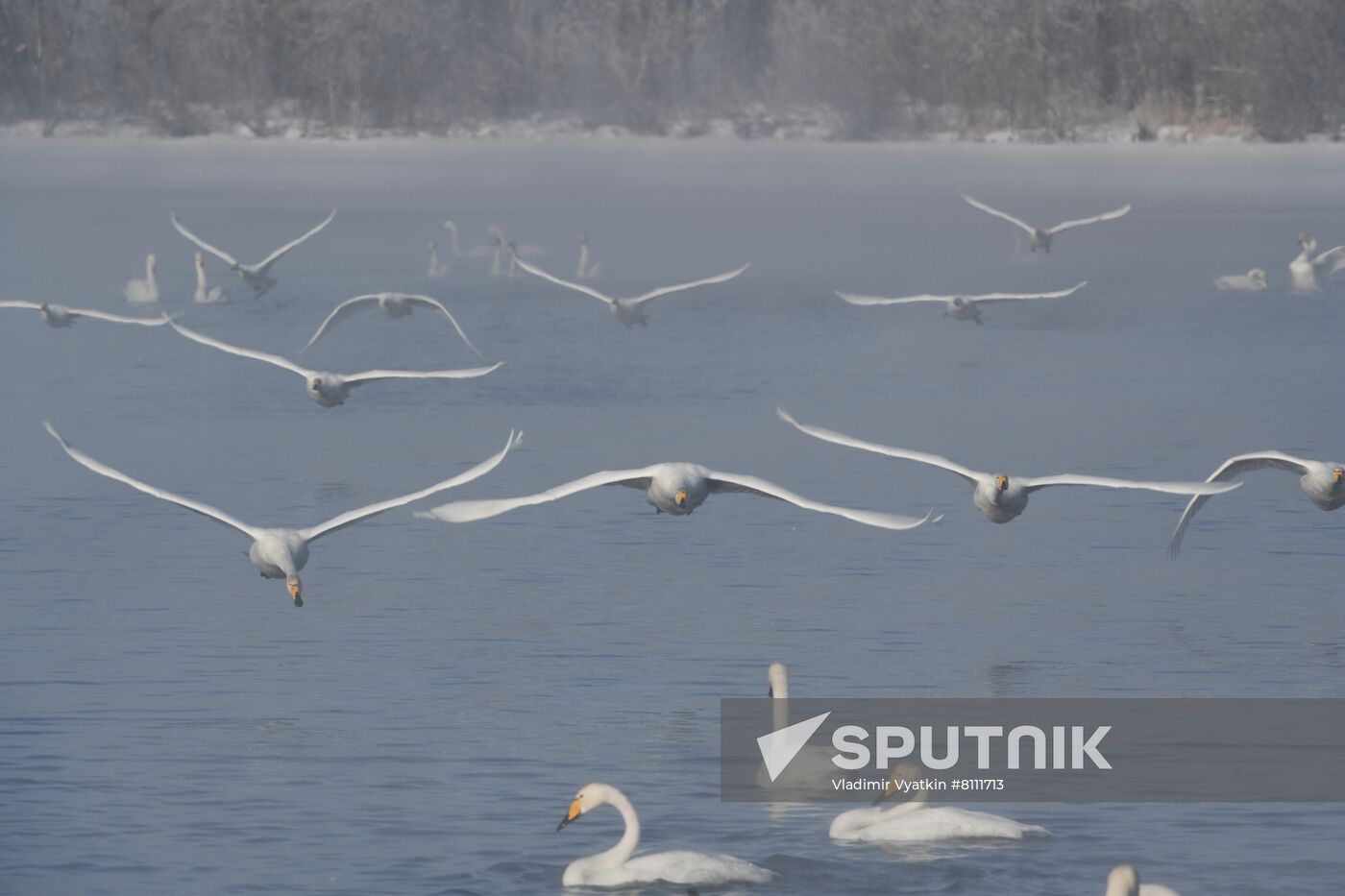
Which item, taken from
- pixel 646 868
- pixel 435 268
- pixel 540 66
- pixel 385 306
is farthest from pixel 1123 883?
pixel 540 66

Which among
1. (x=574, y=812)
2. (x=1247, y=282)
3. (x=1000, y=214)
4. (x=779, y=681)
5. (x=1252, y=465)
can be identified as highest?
(x=1000, y=214)

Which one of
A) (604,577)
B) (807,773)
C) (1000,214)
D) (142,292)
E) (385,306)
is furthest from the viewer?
(142,292)

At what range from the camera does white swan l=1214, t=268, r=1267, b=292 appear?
4153 centimetres

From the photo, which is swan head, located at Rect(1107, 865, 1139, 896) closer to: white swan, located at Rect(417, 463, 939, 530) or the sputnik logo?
the sputnik logo

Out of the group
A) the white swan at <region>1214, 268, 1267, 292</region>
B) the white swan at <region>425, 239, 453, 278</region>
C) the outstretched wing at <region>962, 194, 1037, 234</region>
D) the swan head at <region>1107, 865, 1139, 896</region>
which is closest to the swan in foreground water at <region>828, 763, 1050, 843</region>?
the swan head at <region>1107, 865, 1139, 896</region>

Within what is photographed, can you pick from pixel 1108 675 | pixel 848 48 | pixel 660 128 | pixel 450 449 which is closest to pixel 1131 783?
pixel 1108 675

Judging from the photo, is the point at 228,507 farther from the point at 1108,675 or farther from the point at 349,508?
the point at 1108,675

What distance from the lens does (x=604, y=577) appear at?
64.0 feet

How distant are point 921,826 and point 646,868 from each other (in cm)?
158

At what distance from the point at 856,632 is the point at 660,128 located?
84.4m

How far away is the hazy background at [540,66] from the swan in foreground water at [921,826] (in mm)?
A: 75517

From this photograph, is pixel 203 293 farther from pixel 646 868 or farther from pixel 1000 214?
pixel 646 868

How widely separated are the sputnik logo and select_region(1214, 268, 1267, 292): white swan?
28180mm

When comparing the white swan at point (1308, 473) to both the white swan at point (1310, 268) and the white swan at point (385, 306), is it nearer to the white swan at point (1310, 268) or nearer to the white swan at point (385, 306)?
the white swan at point (385, 306)
